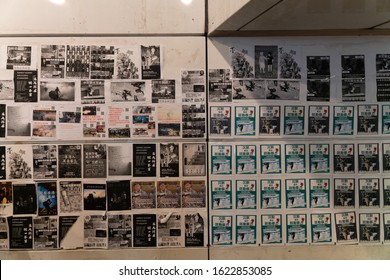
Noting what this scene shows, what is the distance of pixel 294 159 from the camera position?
183 centimetres

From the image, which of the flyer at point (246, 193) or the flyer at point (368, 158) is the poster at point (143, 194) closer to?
the flyer at point (246, 193)

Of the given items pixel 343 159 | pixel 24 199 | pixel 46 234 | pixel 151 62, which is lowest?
pixel 46 234

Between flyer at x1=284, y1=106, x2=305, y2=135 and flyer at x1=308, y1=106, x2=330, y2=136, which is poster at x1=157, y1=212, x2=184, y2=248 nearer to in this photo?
flyer at x1=284, y1=106, x2=305, y2=135

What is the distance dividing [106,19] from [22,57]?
51cm

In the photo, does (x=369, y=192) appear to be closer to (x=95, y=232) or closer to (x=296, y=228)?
(x=296, y=228)

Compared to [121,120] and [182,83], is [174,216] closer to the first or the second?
[121,120]

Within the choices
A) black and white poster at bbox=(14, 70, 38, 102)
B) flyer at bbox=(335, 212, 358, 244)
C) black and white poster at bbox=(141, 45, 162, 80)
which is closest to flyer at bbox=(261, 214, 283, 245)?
flyer at bbox=(335, 212, 358, 244)

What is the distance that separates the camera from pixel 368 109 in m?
1.82

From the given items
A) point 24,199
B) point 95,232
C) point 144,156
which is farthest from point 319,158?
point 24,199

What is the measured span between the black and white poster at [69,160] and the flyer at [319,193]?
4.34 feet

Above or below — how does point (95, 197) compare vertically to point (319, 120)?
below

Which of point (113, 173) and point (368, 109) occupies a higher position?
point (368, 109)

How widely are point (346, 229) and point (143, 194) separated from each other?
118 cm

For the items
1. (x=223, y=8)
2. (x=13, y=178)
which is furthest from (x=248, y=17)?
(x=13, y=178)
